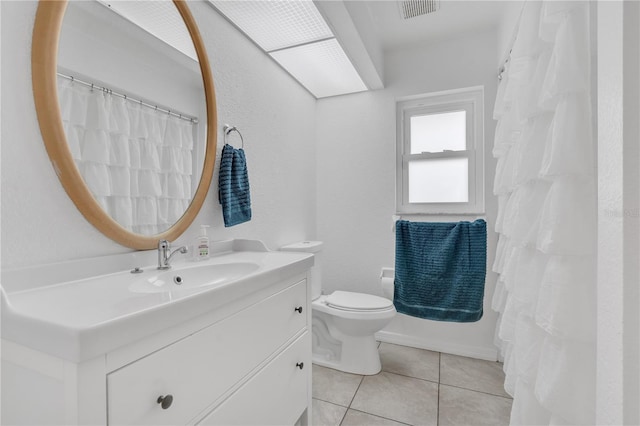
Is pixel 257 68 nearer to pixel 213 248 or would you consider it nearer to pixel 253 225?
pixel 253 225

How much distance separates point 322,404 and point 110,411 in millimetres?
1336

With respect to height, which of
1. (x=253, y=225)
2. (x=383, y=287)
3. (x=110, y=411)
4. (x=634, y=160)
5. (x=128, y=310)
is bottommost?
(x=383, y=287)

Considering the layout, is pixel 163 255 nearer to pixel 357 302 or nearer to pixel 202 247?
pixel 202 247

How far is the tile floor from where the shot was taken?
5.03ft

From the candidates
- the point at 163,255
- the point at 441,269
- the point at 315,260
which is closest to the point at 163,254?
the point at 163,255

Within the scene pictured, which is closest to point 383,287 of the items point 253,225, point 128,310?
point 253,225

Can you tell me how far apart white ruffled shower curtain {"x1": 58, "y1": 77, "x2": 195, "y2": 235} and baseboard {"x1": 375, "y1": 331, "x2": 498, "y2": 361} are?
6.29 ft

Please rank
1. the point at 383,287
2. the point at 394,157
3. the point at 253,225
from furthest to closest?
the point at 394,157 → the point at 383,287 → the point at 253,225

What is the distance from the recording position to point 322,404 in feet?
5.39

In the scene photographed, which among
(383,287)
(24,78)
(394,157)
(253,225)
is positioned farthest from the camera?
(394,157)

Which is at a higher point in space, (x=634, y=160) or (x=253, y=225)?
(x=634, y=160)

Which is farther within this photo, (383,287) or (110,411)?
(383,287)

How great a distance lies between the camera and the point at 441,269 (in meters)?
2.08

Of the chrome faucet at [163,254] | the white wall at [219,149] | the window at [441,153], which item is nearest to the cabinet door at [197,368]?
the chrome faucet at [163,254]
